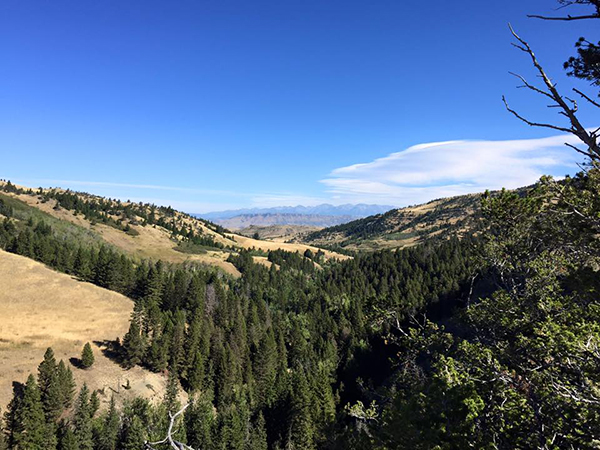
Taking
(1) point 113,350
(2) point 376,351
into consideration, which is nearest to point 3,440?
(1) point 113,350

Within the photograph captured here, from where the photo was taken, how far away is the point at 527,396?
12.2 metres

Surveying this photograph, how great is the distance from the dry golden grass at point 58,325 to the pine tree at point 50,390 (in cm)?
541

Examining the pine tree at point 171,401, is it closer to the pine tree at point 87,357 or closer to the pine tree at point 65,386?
the pine tree at point 65,386

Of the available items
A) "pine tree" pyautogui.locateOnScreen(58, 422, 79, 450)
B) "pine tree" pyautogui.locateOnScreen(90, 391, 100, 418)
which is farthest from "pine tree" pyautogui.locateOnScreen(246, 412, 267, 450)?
"pine tree" pyautogui.locateOnScreen(90, 391, 100, 418)

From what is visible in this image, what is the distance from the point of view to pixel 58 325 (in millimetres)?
76875

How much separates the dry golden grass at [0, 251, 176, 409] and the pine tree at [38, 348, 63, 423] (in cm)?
541

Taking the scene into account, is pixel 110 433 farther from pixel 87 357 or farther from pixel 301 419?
pixel 301 419

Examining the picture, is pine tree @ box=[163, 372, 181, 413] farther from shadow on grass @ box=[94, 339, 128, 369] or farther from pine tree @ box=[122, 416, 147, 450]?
shadow on grass @ box=[94, 339, 128, 369]

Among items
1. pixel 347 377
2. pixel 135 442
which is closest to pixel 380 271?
pixel 347 377

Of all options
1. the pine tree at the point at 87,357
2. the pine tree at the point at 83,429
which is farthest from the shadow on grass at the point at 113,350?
the pine tree at the point at 83,429

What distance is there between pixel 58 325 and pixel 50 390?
30999mm

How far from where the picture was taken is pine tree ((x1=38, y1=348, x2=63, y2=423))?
167ft

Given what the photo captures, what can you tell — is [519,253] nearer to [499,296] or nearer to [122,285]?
[499,296]

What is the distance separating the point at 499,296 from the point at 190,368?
6974 cm
